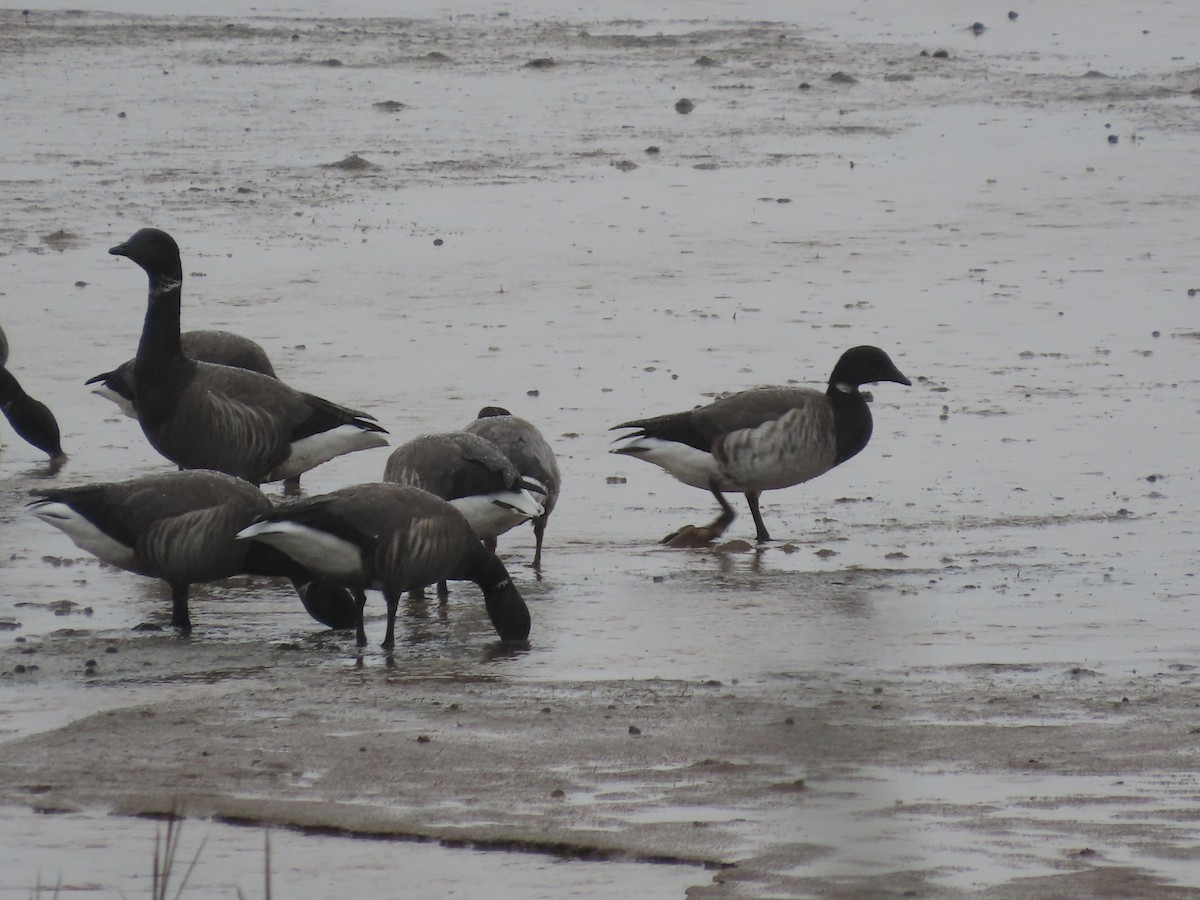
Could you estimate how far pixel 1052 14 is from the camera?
32438mm

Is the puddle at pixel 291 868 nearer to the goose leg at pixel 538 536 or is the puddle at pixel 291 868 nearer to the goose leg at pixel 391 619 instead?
the goose leg at pixel 391 619

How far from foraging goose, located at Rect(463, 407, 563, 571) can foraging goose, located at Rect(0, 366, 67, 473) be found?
8.40 ft

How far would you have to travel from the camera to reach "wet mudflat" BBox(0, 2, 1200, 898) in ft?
17.9

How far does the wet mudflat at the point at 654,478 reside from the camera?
5.45m

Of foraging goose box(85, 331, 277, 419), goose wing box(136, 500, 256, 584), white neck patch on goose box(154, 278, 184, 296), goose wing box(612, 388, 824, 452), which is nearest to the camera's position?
goose wing box(136, 500, 256, 584)

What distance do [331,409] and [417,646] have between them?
246cm

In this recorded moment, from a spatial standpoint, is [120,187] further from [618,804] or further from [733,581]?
[618,804]

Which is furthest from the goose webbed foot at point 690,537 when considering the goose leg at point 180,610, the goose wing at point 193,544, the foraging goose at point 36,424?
the foraging goose at point 36,424

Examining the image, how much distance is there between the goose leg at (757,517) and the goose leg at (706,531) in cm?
14

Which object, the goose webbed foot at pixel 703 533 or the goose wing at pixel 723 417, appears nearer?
the goose webbed foot at pixel 703 533

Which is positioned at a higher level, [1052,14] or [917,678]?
[1052,14]

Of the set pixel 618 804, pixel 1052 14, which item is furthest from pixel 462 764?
pixel 1052 14

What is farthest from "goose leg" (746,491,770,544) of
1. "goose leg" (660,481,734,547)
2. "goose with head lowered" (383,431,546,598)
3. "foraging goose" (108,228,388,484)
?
"foraging goose" (108,228,388,484)

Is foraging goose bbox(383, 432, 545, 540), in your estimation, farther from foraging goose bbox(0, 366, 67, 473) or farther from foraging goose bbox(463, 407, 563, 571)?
foraging goose bbox(0, 366, 67, 473)
